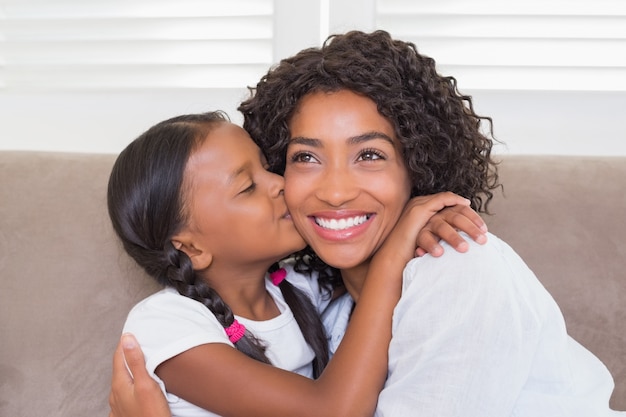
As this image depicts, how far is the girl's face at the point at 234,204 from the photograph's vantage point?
1610 millimetres

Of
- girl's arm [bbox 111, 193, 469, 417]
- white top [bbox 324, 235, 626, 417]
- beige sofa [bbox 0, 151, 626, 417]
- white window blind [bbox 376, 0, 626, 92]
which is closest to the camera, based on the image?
white top [bbox 324, 235, 626, 417]

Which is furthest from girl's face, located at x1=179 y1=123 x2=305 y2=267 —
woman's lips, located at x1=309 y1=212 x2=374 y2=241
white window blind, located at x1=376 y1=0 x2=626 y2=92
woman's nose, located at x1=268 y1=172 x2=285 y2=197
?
white window blind, located at x1=376 y1=0 x2=626 y2=92

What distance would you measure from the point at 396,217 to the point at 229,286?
417 millimetres

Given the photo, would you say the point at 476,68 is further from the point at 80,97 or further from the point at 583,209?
the point at 80,97

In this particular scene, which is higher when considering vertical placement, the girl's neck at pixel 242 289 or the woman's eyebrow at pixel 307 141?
the woman's eyebrow at pixel 307 141

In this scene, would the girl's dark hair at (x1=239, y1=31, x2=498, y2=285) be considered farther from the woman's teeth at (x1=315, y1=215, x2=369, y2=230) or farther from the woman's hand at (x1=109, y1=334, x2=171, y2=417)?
the woman's hand at (x1=109, y1=334, x2=171, y2=417)

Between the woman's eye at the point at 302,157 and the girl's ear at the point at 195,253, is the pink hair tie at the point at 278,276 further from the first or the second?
the woman's eye at the point at 302,157

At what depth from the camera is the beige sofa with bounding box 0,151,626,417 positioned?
5.97 ft

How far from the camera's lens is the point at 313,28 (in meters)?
2.33

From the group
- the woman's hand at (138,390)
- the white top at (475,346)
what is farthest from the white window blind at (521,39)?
the woman's hand at (138,390)

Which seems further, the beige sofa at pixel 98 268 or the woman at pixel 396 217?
the beige sofa at pixel 98 268

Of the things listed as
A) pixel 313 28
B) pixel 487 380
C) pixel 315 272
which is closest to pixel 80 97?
pixel 313 28

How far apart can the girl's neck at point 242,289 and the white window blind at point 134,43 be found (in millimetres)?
860

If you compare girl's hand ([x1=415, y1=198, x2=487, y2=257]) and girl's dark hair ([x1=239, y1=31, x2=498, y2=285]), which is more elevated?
girl's dark hair ([x1=239, y1=31, x2=498, y2=285])
